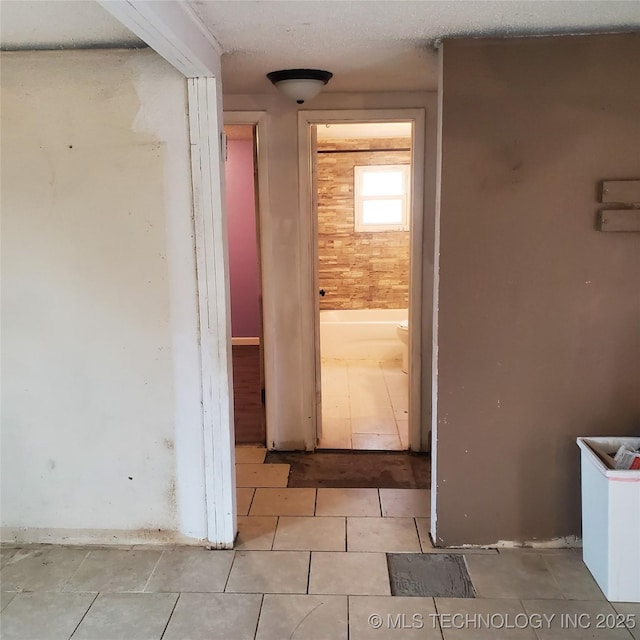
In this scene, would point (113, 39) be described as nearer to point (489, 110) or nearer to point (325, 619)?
point (489, 110)

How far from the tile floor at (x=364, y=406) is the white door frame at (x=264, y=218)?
1.44 ft

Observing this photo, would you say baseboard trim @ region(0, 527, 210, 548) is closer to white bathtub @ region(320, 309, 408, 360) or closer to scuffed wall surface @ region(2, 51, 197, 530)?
scuffed wall surface @ region(2, 51, 197, 530)

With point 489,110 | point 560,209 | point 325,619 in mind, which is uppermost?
point 489,110

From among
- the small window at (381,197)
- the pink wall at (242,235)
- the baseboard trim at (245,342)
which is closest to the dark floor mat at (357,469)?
the pink wall at (242,235)

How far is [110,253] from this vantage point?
246cm

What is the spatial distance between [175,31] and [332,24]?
583mm

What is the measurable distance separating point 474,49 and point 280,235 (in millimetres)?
1569

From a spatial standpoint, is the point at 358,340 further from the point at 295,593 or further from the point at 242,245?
the point at 295,593

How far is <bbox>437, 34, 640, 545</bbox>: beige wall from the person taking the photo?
229 centimetres

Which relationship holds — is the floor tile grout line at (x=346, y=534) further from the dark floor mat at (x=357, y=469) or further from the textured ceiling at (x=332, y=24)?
the textured ceiling at (x=332, y=24)

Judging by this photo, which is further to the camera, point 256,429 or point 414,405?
point 256,429

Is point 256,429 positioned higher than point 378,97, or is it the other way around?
point 378,97

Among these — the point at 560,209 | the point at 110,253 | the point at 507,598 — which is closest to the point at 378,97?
the point at 560,209

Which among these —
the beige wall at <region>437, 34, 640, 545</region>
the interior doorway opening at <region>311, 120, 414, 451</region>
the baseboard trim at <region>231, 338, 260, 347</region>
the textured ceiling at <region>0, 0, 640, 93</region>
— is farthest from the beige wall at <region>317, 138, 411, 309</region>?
the beige wall at <region>437, 34, 640, 545</region>
